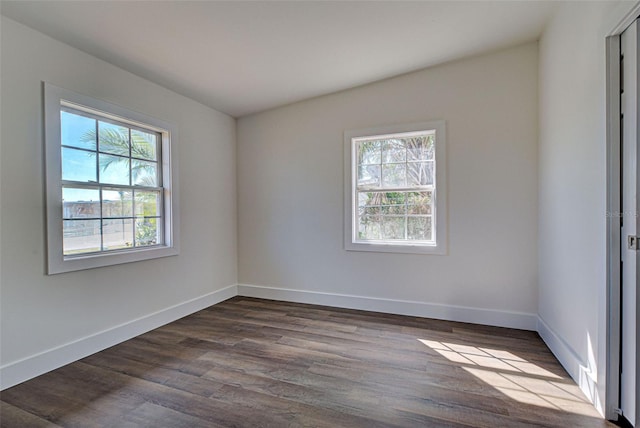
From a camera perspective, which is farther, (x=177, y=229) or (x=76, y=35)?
(x=177, y=229)

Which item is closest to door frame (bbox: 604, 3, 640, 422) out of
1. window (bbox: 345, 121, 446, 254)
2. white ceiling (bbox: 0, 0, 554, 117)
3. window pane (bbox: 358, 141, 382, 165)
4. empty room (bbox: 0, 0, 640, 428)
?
empty room (bbox: 0, 0, 640, 428)

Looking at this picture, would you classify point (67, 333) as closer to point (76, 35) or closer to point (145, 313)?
point (145, 313)

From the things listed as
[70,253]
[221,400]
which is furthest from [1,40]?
[221,400]

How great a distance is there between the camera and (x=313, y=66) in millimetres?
2902

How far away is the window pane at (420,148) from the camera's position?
326cm

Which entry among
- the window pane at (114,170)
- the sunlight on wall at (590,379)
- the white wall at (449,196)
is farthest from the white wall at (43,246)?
the sunlight on wall at (590,379)

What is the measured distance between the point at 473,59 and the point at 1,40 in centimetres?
385

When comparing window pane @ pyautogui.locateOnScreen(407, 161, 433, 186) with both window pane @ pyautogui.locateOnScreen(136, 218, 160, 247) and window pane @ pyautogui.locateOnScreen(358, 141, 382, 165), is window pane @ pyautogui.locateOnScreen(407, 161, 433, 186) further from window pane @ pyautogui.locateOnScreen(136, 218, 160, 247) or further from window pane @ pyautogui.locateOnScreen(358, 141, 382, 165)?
window pane @ pyautogui.locateOnScreen(136, 218, 160, 247)

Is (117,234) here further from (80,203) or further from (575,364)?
(575,364)

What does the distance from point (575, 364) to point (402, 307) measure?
1546 millimetres

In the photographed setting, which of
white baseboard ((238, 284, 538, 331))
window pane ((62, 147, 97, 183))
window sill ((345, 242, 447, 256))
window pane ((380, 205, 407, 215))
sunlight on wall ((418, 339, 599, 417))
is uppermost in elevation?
window pane ((62, 147, 97, 183))

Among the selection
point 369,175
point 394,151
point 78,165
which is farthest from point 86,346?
point 394,151

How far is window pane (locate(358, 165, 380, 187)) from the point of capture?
350cm

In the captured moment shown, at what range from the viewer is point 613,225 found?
64.9 inches
